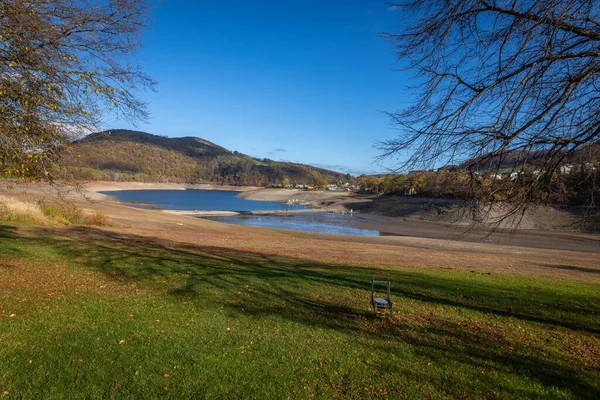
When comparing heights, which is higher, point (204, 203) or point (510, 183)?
point (510, 183)

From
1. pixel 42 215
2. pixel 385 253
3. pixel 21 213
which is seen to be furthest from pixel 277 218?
pixel 21 213

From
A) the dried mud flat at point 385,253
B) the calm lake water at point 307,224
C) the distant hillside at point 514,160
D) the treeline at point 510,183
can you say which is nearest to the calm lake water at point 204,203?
the calm lake water at point 307,224

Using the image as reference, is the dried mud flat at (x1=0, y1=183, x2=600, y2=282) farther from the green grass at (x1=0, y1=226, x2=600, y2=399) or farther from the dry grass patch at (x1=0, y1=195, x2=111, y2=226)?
the green grass at (x1=0, y1=226, x2=600, y2=399)

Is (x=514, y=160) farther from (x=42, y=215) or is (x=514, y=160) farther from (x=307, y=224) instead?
(x=307, y=224)

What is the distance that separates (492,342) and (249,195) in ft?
405

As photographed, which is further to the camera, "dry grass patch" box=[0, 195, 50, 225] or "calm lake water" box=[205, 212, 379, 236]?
"calm lake water" box=[205, 212, 379, 236]

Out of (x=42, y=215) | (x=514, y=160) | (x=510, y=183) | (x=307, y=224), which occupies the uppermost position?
(x=514, y=160)

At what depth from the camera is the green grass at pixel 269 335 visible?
175 inches

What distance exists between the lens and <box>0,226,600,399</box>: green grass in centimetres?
444

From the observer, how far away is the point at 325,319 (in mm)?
7031

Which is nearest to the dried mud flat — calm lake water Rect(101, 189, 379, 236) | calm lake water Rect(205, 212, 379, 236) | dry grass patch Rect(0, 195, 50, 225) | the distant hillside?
dry grass patch Rect(0, 195, 50, 225)

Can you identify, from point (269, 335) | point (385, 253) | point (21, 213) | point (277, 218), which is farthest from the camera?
point (277, 218)

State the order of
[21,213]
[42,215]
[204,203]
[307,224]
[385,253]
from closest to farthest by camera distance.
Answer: [21,213]
[42,215]
[385,253]
[307,224]
[204,203]

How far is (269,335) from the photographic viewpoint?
600 centimetres
